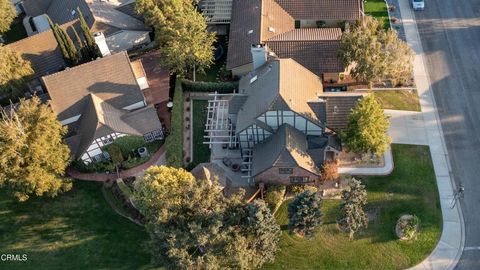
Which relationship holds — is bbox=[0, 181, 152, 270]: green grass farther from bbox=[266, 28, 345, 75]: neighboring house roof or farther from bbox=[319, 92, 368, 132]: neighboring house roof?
bbox=[266, 28, 345, 75]: neighboring house roof

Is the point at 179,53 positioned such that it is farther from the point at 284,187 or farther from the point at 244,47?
the point at 284,187

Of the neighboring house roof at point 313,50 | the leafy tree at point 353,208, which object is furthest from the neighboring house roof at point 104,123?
the leafy tree at point 353,208

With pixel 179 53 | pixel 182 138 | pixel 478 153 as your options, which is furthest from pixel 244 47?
pixel 478 153

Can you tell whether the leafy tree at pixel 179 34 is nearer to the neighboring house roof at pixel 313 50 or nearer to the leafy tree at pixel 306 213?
the neighboring house roof at pixel 313 50

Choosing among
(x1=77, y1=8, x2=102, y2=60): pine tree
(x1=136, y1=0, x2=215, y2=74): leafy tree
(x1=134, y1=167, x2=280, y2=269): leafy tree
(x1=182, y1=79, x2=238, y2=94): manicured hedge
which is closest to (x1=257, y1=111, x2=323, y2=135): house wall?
(x1=134, y1=167, x2=280, y2=269): leafy tree

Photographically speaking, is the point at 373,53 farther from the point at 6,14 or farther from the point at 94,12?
the point at 6,14

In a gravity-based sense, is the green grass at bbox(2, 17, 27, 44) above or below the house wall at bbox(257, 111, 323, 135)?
above
